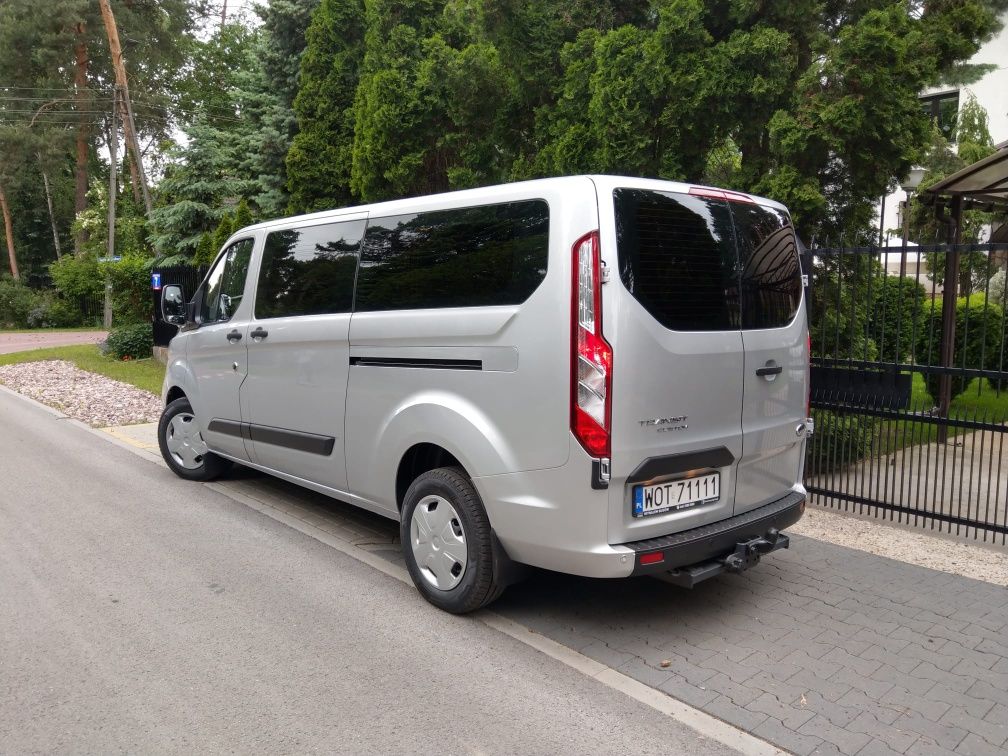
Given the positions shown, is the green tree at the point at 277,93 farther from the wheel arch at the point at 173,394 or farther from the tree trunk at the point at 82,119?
the tree trunk at the point at 82,119

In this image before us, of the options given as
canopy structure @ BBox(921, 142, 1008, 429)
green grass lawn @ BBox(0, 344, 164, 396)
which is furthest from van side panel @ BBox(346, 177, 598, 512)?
green grass lawn @ BBox(0, 344, 164, 396)

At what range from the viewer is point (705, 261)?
3.95 m

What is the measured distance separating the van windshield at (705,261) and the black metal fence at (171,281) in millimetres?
11853

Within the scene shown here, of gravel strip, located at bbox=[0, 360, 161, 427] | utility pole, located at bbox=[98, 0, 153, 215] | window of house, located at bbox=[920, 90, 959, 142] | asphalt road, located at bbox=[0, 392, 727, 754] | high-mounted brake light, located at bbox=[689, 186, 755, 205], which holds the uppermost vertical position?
utility pole, located at bbox=[98, 0, 153, 215]

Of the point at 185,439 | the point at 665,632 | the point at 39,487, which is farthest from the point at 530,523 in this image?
the point at 39,487

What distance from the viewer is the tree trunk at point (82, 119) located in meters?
33.2

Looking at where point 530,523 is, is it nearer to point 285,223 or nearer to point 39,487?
point 285,223

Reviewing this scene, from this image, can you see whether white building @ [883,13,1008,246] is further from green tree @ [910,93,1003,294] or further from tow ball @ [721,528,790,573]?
tow ball @ [721,528,790,573]

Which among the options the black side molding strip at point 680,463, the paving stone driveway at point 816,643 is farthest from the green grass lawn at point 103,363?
the black side molding strip at point 680,463

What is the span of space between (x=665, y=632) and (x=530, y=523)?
99cm

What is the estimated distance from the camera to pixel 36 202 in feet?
143

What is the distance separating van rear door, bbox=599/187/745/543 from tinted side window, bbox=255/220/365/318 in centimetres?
188

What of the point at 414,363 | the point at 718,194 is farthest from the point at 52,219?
the point at 718,194

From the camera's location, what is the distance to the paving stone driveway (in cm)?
319
